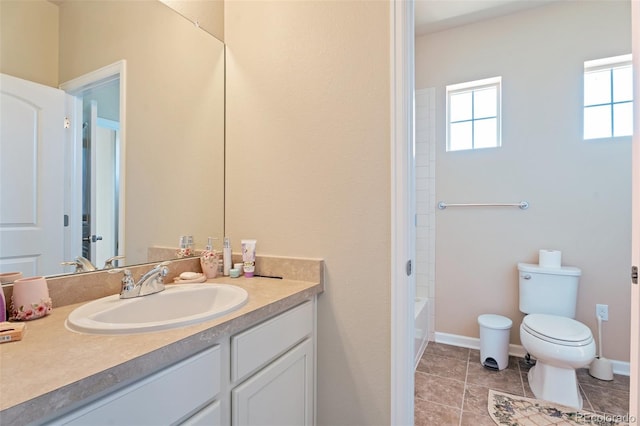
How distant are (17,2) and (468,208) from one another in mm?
2676

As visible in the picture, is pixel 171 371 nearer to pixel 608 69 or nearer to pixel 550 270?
pixel 550 270

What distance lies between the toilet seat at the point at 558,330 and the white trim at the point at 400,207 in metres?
1.11

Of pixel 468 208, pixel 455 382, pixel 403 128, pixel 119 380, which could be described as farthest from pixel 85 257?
pixel 468 208

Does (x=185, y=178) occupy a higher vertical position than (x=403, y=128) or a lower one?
lower

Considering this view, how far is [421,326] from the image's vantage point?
2398mm

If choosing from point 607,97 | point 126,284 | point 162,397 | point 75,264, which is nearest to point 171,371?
point 162,397

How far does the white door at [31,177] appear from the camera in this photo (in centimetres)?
88

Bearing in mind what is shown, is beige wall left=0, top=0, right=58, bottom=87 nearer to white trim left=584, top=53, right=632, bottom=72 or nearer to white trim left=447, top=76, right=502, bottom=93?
white trim left=447, top=76, right=502, bottom=93

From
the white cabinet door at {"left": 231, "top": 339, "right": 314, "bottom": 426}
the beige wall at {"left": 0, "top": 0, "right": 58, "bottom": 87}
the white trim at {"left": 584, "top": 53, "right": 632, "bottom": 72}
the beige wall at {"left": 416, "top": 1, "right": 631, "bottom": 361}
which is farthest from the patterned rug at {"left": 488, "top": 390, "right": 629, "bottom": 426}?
the beige wall at {"left": 0, "top": 0, "right": 58, "bottom": 87}

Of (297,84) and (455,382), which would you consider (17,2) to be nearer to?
(297,84)

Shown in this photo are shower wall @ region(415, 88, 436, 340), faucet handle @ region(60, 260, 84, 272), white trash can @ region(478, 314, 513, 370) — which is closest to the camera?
faucet handle @ region(60, 260, 84, 272)

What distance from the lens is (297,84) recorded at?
53.6 inches

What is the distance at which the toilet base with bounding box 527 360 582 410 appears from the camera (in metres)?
1.74

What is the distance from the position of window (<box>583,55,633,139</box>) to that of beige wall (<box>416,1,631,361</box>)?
90 mm
